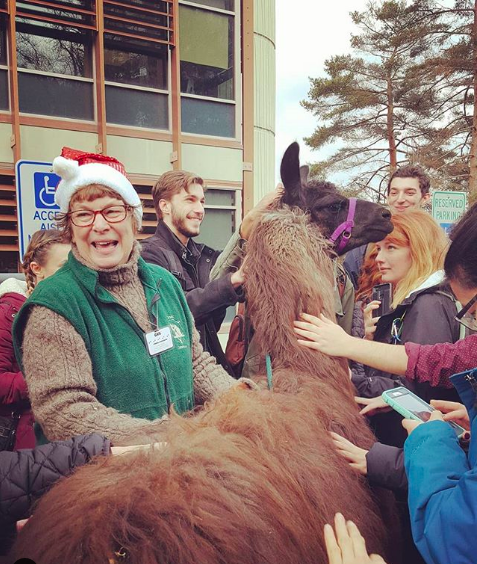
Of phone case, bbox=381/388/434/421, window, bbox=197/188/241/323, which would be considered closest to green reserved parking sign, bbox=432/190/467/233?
window, bbox=197/188/241/323

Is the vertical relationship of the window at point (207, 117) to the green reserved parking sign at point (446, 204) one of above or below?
above

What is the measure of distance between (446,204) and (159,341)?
507 cm

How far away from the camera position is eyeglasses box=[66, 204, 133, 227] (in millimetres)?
1246

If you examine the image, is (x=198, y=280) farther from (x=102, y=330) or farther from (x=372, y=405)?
(x=102, y=330)

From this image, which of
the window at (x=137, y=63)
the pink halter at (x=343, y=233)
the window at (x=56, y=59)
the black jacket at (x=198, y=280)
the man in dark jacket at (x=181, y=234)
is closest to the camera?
the black jacket at (x=198, y=280)

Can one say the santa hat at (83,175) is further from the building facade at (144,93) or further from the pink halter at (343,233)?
the building facade at (144,93)

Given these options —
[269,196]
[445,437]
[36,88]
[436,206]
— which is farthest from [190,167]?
[445,437]

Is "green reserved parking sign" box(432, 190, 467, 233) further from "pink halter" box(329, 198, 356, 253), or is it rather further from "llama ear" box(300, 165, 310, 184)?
"pink halter" box(329, 198, 356, 253)

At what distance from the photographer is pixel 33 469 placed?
911mm

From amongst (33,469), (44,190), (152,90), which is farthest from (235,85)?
(33,469)

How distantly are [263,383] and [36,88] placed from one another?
5072mm

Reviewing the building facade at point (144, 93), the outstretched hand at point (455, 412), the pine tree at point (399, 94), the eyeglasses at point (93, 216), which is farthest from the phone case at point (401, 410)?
the building facade at point (144, 93)

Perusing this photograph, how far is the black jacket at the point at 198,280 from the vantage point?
6.02 ft

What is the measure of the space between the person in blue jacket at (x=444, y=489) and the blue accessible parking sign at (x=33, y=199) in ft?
7.95
